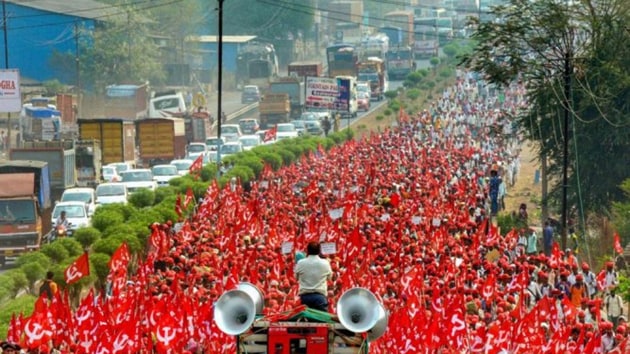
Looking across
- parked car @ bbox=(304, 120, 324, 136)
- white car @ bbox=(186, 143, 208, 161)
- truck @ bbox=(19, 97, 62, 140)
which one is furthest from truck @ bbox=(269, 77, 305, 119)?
white car @ bbox=(186, 143, 208, 161)

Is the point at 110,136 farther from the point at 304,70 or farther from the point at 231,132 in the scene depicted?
the point at 304,70

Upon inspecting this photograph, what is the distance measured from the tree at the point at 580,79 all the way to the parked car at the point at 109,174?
12057 mm

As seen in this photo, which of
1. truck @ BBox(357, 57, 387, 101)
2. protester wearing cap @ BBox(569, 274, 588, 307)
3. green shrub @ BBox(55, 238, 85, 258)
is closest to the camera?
protester wearing cap @ BBox(569, 274, 588, 307)

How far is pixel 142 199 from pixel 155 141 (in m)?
19.3

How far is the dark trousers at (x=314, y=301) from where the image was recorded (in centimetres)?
1467

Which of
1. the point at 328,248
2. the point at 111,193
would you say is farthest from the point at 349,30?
the point at 328,248

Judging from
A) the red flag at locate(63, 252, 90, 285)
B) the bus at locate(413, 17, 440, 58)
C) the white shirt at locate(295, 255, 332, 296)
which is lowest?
the red flag at locate(63, 252, 90, 285)

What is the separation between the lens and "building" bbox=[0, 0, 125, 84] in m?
85.2

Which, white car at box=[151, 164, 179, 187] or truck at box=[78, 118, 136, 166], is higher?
truck at box=[78, 118, 136, 166]

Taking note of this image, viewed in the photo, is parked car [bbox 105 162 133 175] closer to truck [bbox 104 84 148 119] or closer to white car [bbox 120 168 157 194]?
white car [bbox 120 168 157 194]

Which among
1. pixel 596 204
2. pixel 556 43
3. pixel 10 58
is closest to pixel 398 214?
pixel 556 43

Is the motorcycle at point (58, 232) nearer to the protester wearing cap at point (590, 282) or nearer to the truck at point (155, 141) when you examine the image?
the protester wearing cap at point (590, 282)

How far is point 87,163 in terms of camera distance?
47.3 metres

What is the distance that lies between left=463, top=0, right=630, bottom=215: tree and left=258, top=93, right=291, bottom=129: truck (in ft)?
121
